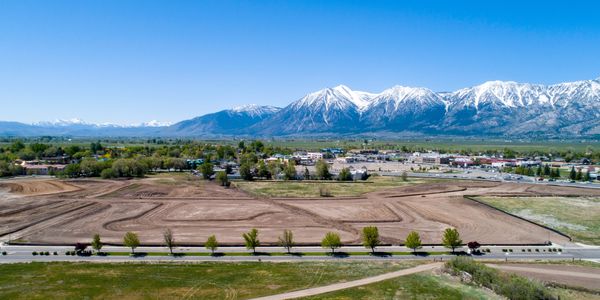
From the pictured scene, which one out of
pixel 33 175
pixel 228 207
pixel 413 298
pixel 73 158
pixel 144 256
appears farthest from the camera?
pixel 73 158

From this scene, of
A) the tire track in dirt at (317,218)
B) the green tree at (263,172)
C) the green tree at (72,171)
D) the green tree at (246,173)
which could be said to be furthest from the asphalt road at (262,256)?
the green tree at (263,172)

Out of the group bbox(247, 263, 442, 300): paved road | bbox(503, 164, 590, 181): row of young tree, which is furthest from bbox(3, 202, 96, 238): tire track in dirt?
bbox(503, 164, 590, 181): row of young tree

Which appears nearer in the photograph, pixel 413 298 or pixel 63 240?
pixel 413 298

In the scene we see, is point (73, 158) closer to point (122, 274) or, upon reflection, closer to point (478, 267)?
point (122, 274)

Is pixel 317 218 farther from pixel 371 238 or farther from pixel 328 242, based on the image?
pixel 371 238

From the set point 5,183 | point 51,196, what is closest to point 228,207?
point 51,196

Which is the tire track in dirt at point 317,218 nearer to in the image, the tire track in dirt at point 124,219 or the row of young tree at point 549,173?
the tire track in dirt at point 124,219

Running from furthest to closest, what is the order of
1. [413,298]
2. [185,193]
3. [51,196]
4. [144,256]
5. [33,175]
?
[33,175]
[185,193]
[51,196]
[144,256]
[413,298]
